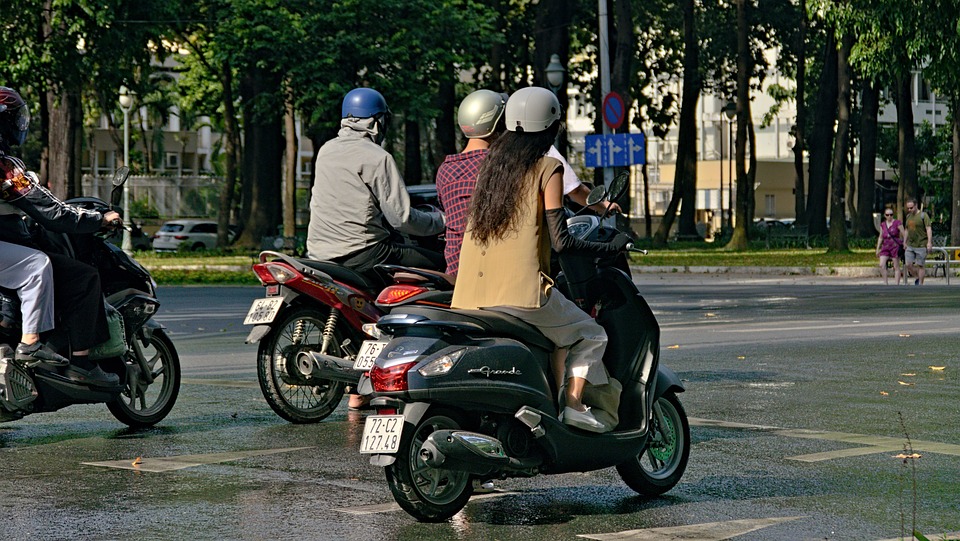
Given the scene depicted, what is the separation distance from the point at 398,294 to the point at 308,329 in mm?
1720

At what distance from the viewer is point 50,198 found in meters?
8.18

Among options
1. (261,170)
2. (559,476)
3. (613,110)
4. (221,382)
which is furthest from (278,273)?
(261,170)

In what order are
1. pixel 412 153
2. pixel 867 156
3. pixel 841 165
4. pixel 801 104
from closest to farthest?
Answer: pixel 841 165
pixel 412 153
pixel 867 156
pixel 801 104

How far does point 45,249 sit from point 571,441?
144 inches

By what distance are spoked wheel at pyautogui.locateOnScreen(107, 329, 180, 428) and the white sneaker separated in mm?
3542

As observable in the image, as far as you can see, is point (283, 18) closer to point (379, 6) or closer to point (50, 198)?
point (379, 6)

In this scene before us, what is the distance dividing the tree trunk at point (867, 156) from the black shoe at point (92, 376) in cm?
4015

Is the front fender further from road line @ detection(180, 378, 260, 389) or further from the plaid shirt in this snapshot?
road line @ detection(180, 378, 260, 389)

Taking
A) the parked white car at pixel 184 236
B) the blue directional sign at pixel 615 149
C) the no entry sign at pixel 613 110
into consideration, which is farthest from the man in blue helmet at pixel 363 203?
the parked white car at pixel 184 236

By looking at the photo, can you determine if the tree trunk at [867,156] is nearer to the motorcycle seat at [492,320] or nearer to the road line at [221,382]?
the road line at [221,382]

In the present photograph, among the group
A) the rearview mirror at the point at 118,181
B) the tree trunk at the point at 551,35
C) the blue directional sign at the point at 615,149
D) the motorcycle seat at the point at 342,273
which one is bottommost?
the motorcycle seat at the point at 342,273

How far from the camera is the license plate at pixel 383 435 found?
19.4 ft

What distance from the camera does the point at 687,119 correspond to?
52.3 m

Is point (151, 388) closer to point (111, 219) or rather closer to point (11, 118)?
point (111, 219)
